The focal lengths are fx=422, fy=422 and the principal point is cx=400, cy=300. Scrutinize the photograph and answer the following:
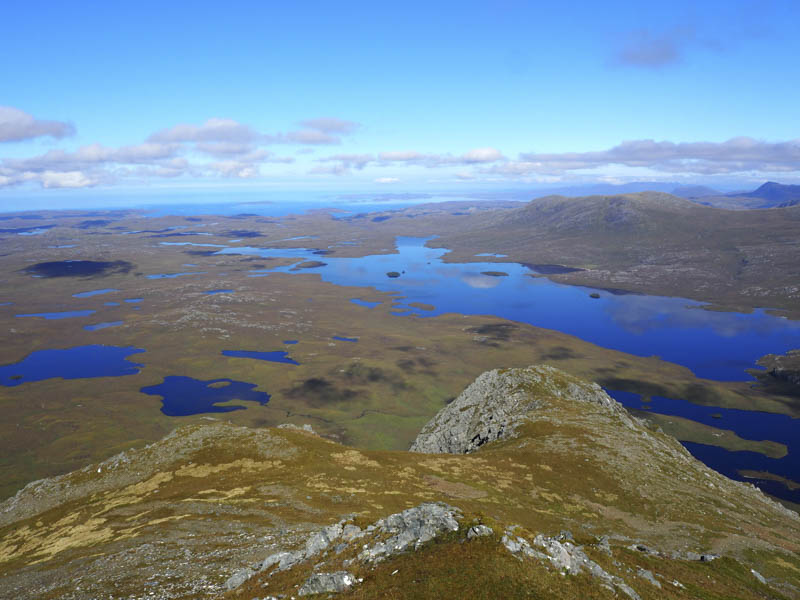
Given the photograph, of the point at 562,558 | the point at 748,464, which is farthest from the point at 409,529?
the point at 748,464

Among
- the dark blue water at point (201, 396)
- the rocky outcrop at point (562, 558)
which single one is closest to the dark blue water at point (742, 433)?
the rocky outcrop at point (562, 558)

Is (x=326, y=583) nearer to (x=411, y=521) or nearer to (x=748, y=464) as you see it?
(x=411, y=521)

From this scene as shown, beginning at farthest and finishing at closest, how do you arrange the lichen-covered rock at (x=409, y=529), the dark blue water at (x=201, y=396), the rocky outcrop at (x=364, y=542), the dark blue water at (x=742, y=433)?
the dark blue water at (x=201, y=396) < the dark blue water at (x=742, y=433) < the lichen-covered rock at (x=409, y=529) < the rocky outcrop at (x=364, y=542)

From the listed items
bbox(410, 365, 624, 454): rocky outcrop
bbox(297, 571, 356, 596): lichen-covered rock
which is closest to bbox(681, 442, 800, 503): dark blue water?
bbox(410, 365, 624, 454): rocky outcrop

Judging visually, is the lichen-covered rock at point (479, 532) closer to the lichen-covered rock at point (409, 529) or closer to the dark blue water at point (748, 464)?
the lichen-covered rock at point (409, 529)

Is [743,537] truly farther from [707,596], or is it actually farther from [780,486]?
[780,486]

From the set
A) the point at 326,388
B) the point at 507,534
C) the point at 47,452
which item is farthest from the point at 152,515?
the point at 326,388
